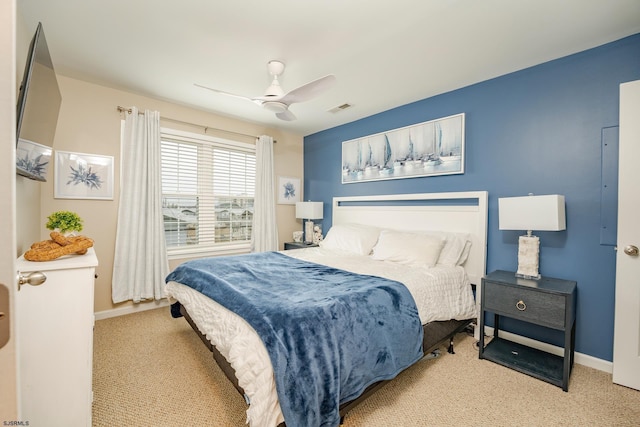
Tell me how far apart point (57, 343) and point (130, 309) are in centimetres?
225

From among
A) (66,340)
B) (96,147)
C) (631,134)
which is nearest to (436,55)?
(631,134)

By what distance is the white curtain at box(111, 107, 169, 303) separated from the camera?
3096 millimetres

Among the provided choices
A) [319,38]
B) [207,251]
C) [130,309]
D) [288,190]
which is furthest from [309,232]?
[319,38]

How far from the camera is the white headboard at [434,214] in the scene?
8.94 ft

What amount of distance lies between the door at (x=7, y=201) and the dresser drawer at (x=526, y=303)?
2.72 m

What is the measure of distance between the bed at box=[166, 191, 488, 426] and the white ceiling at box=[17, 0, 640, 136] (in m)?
1.34

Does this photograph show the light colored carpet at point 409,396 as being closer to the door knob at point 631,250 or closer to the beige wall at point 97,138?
the door knob at point 631,250

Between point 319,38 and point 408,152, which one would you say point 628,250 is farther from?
point 319,38

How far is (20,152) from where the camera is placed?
1531 millimetres

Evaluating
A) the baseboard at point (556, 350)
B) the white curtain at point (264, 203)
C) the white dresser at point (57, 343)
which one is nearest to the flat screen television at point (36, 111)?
the white dresser at point (57, 343)

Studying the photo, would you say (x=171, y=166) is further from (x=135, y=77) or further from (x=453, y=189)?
(x=453, y=189)

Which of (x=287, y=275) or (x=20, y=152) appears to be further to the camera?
(x=287, y=275)

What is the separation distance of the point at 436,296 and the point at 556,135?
180cm

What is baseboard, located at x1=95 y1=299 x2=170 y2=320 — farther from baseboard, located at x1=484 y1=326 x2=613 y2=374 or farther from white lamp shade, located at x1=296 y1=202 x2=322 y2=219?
baseboard, located at x1=484 y1=326 x2=613 y2=374
